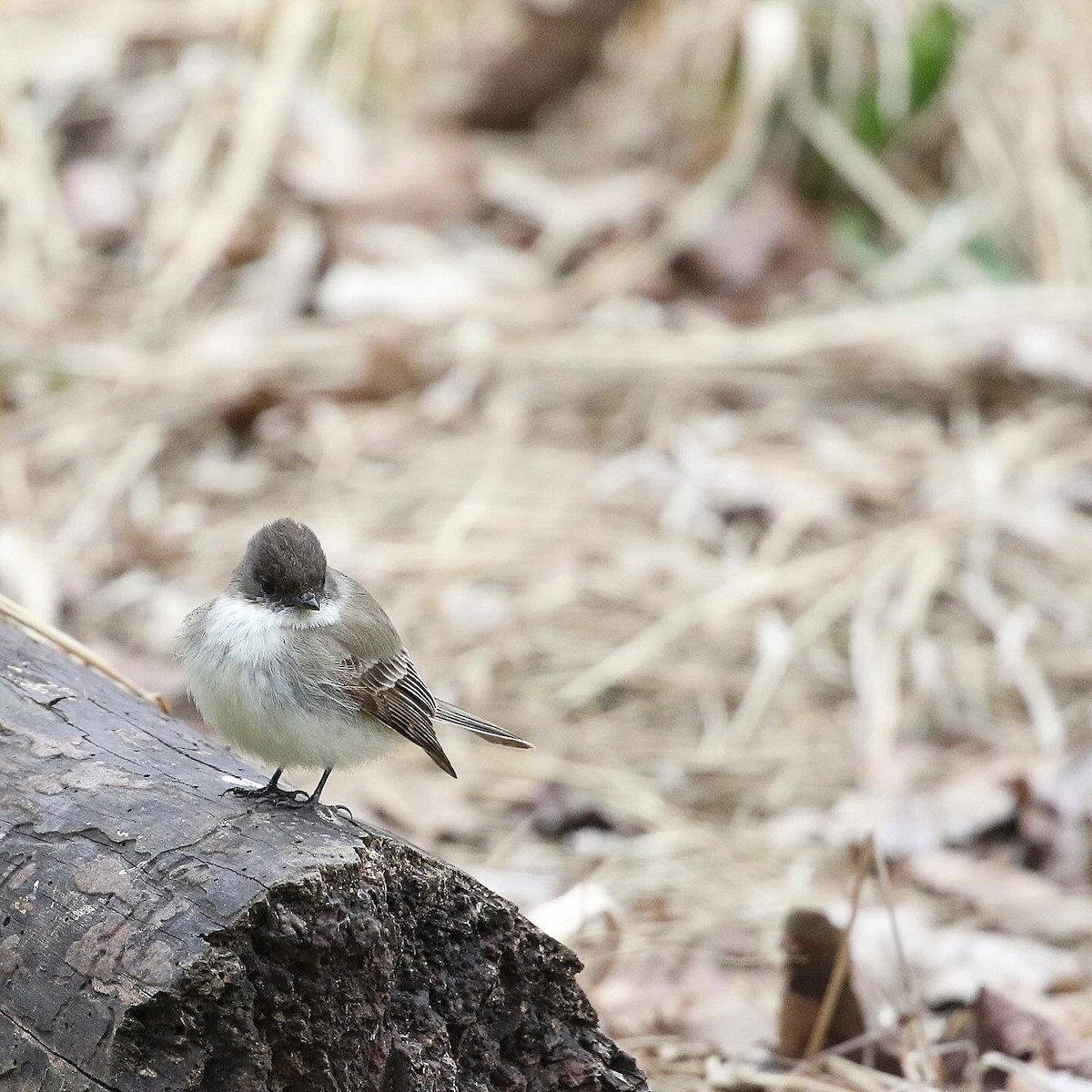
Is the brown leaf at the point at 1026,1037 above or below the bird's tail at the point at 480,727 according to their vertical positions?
below

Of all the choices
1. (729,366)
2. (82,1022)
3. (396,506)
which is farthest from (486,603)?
(82,1022)

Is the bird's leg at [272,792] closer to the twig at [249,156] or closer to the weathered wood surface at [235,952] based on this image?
the weathered wood surface at [235,952]

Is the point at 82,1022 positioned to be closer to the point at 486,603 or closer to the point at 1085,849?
the point at 1085,849

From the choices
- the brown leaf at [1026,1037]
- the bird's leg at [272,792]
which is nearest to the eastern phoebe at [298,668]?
the bird's leg at [272,792]

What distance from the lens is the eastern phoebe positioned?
282 centimetres

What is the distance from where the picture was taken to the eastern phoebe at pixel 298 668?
282 centimetres

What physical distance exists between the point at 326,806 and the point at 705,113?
647cm

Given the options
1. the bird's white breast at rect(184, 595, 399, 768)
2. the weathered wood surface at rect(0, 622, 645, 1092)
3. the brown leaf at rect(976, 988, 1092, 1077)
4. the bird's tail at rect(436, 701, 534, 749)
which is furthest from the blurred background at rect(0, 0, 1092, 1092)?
the weathered wood surface at rect(0, 622, 645, 1092)

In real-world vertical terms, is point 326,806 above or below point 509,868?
below

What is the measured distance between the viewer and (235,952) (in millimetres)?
2010

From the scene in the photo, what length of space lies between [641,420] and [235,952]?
15.5 ft

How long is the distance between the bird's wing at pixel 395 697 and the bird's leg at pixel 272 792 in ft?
1.02

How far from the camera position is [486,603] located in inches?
217

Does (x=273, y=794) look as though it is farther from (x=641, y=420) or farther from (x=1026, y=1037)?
(x=641, y=420)
